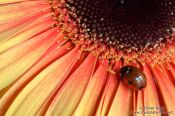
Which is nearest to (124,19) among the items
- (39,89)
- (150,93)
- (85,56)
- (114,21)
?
(114,21)

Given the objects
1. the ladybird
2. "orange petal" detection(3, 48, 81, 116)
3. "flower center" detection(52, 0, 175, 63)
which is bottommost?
"orange petal" detection(3, 48, 81, 116)

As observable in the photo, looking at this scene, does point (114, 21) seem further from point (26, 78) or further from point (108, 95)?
point (26, 78)

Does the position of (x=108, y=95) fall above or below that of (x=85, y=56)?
below

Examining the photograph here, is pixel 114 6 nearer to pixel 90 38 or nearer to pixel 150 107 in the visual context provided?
pixel 90 38

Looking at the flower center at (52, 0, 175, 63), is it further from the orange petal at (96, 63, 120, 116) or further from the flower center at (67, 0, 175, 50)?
the orange petal at (96, 63, 120, 116)

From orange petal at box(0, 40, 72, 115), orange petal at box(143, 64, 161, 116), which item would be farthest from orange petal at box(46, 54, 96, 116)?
orange petal at box(143, 64, 161, 116)

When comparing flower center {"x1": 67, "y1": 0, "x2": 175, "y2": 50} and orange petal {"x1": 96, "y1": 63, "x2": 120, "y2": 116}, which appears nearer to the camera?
orange petal {"x1": 96, "y1": 63, "x2": 120, "y2": 116}

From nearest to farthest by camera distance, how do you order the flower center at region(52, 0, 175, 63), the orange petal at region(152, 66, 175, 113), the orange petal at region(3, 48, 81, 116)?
the orange petal at region(3, 48, 81, 116) < the orange petal at region(152, 66, 175, 113) < the flower center at region(52, 0, 175, 63)

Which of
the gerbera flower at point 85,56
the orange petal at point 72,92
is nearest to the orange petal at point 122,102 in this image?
the gerbera flower at point 85,56
